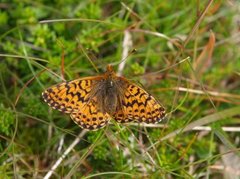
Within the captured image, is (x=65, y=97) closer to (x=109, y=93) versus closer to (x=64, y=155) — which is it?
(x=109, y=93)

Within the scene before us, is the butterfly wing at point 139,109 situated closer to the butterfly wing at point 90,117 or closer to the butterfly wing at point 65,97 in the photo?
the butterfly wing at point 90,117

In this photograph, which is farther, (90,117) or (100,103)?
(100,103)

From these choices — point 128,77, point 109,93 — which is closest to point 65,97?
point 109,93

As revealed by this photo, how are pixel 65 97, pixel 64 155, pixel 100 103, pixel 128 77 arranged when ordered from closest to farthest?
1. pixel 65 97
2. pixel 100 103
3. pixel 64 155
4. pixel 128 77

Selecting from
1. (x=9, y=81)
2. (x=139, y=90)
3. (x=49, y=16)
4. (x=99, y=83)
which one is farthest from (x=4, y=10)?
(x=139, y=90)

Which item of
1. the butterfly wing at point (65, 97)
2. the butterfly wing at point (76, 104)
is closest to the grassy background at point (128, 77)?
the butterfly wing at point (76, 104)

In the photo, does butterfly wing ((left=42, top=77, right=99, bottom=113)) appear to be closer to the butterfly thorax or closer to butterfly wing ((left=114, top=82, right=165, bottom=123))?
the butterfly thorax

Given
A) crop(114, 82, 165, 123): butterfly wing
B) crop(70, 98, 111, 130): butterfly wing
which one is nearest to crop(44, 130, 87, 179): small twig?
crop(70, 98, 111, 130): butterfly wing

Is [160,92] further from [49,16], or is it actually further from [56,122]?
[49,16]
